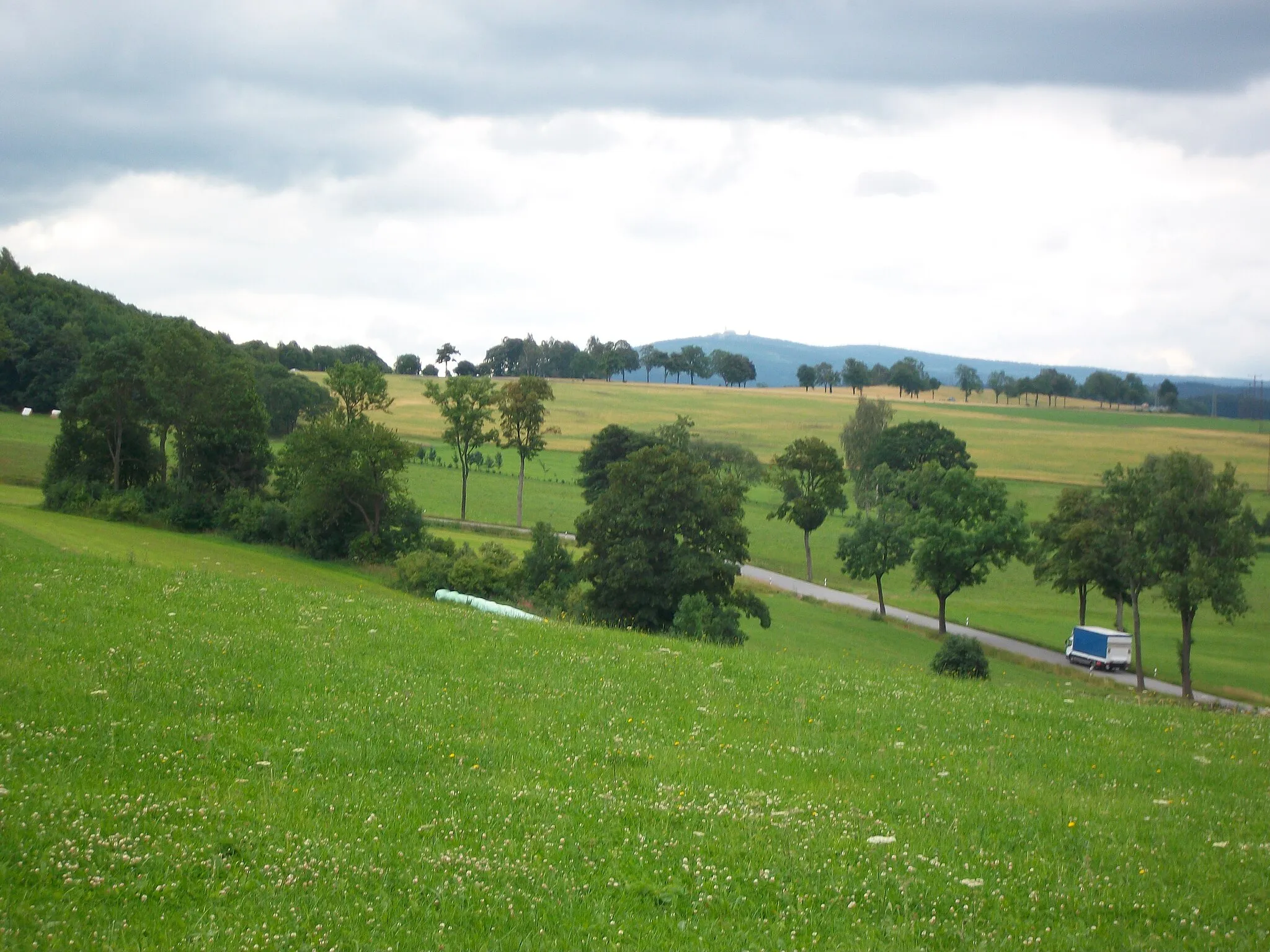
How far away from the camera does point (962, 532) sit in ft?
230

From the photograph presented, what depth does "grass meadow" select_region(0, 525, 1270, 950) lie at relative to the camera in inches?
314

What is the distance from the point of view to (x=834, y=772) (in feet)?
40.9

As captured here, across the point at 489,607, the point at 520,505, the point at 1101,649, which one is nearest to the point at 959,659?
the point at 489,607

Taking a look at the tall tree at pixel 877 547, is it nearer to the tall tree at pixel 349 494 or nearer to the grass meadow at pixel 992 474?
the grass meadow at pixel 992 474

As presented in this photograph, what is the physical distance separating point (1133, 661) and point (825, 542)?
41176 mm

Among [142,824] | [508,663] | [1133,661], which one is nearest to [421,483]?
[1133,661]

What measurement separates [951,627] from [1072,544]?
10.4 meters

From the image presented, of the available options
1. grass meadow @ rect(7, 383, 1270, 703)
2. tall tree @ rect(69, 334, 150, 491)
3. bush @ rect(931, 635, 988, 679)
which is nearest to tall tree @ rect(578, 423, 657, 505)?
grass meadow @ rect(7, 383, 1270, 703)

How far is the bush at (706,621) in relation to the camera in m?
42.6

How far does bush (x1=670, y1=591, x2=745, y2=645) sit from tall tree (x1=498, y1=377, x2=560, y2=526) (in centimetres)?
5725

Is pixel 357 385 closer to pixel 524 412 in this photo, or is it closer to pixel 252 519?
pixel 524 412

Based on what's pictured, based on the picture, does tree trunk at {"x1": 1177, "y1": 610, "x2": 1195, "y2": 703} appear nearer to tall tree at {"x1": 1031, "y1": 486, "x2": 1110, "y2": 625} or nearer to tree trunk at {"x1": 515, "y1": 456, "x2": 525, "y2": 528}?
tall tree at {"x1": 1031, "y1": 486, "x2": 1110, "y2": 625}

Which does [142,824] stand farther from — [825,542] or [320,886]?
[825,542]

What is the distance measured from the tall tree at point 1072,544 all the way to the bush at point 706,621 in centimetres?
3177
